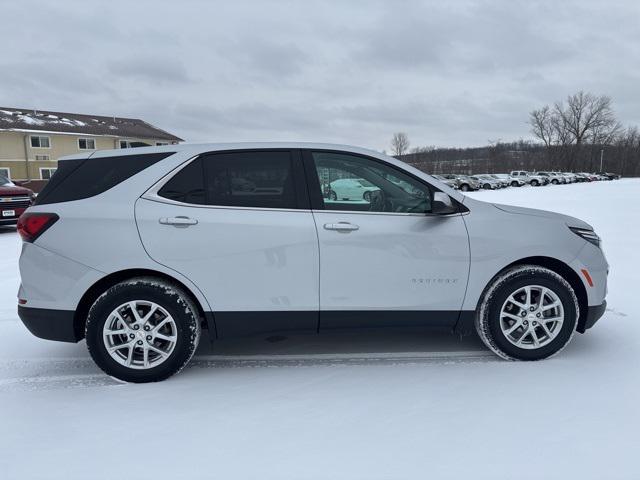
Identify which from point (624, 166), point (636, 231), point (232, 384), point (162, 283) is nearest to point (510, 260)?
point (232, 384)

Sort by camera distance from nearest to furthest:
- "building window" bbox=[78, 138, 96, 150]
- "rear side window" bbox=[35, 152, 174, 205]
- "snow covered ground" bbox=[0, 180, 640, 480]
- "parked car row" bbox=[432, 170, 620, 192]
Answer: "snow covered ground" bbox=[0, 180, 640, 480]
"rear side window" bbox=[35, 152, 174, 205]
"parked car row" bbox=[432, 170, 620, 192]
"building window" bbox=[78, 138, 96, 150]

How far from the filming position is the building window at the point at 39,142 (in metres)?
43.6

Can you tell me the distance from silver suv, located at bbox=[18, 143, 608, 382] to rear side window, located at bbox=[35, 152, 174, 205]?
0.01 meters

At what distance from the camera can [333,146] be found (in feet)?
12.1

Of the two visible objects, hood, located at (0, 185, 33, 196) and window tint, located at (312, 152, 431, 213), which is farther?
hood, located at (0, 185, 33, 196)

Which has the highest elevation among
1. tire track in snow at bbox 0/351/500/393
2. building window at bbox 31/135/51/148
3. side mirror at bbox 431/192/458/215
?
building window at bbox 31/135/51/148

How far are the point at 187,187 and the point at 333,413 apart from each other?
1.90 meters

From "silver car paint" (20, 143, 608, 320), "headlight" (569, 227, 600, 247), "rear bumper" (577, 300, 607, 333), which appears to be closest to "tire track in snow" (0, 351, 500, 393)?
"silver car paint" (20, 143, 608, 320)

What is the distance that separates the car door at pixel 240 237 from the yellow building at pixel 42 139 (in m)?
42.2

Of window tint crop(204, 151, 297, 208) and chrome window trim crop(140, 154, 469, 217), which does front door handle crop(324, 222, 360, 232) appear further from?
window tint crop(204, 151, 297, 208)

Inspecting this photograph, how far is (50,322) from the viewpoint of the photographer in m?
3.35

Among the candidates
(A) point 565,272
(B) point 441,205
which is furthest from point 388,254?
(A) point 565,272

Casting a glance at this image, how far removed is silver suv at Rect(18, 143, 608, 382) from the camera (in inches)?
130

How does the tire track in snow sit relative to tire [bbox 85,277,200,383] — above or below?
below
